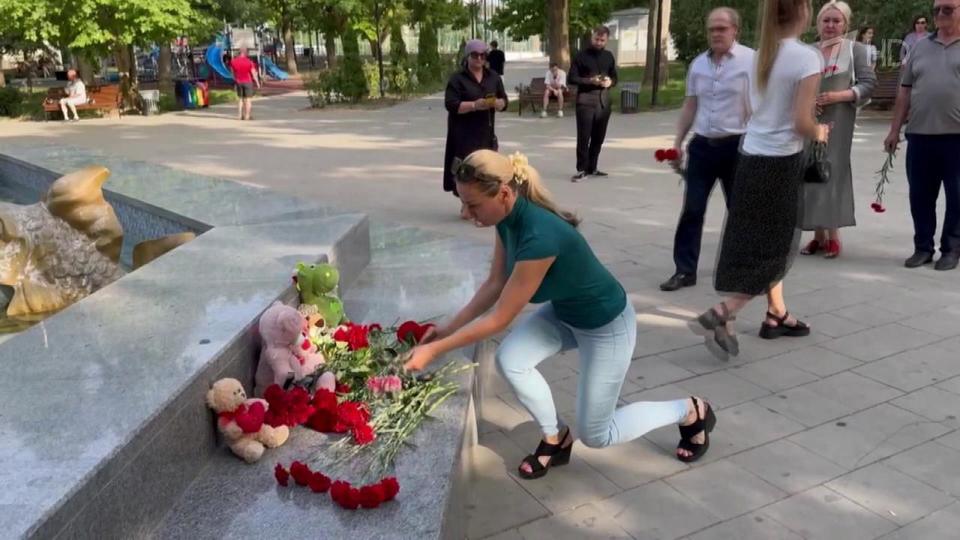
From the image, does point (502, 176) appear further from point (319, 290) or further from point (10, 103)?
point (10, 103)

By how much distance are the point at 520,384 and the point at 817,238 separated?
168 inches

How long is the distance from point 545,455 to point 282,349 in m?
1.13

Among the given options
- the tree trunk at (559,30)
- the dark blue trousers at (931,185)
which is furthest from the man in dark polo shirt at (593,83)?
the tree trunk at (559,30)

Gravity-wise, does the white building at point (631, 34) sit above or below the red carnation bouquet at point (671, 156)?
above

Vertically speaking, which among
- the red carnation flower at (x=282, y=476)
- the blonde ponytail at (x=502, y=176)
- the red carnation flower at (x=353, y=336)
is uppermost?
the blonde ponytail at (x=502, y=176)

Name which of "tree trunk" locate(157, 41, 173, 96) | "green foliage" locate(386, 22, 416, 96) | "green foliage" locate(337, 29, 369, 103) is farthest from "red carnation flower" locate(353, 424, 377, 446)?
"tree trunk" locate(157, 41, 173, 96)

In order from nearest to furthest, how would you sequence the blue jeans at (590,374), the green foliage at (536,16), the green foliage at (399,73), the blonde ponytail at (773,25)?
the blue jeans at (590,374) → the blonde ponytail at (773,25) → the green foliage at (536,16) → the green foliage at (399,73)

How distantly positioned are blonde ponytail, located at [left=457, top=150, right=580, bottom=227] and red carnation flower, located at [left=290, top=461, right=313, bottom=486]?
3.41 ft

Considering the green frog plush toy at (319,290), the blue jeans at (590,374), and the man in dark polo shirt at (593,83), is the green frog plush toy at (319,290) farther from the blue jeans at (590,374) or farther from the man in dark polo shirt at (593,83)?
the man in dark polo shirt at (593,83)

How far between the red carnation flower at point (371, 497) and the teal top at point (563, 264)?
2.88 ft

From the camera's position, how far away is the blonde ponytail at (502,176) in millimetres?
2721

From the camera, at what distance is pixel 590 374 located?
3059 millimetres

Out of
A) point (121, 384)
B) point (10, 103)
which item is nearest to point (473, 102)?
point (121, 384)

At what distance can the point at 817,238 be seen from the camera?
6.53m
